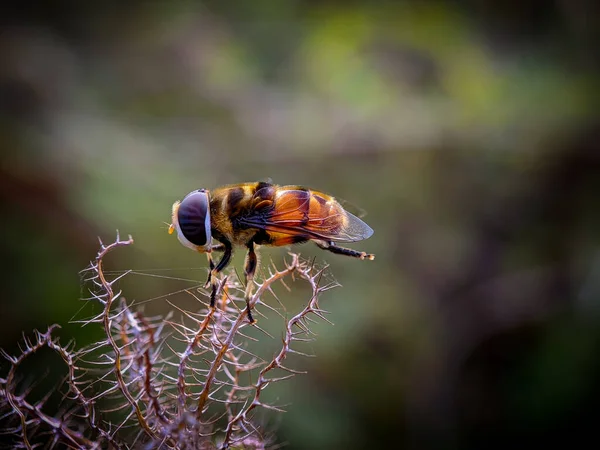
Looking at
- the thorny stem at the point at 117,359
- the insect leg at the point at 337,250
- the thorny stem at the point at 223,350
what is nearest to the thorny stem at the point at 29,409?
the thorny stem at the point at 117,359

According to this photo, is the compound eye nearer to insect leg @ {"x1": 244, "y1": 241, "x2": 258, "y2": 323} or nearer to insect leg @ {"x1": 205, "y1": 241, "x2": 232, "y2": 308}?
insect leg @ {"x1": 205, "y1": 241, "x2": 232, "y2": 308}

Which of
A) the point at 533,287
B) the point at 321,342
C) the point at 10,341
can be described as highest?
the point at 533,287

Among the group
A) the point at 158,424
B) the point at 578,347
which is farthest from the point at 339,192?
the point at 158,424

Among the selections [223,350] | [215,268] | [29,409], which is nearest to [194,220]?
[215,268]

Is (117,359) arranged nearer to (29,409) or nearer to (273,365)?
(29,409)

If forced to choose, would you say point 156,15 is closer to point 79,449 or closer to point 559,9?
point 559,9

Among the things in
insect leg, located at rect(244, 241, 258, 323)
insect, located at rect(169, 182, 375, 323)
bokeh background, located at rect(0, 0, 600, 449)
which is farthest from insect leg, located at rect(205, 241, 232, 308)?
bokeh background, located at rect(0, 0, 600, 449)
